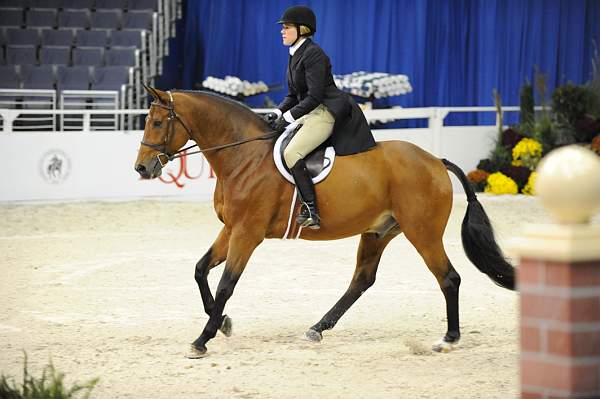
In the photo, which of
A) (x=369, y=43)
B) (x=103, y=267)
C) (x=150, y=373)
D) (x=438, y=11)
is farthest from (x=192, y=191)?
(x=150, y=373)

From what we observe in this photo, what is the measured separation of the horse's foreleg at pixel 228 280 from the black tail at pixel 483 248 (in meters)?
1.41

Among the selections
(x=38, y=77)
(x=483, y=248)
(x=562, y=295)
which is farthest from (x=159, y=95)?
(x=38, y=77)

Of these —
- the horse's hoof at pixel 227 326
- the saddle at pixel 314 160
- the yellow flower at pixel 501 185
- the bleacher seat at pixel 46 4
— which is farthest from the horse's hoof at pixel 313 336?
the bleacher seat at pixel 46 4

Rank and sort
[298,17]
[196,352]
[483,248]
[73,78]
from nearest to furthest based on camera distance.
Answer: [196,352]
[298,17]
[483,248]
[73,78]

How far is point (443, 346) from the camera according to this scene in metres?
6.38

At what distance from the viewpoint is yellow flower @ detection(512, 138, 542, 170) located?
15406 millimetres

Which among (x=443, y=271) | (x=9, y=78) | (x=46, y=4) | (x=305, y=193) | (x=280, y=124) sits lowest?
(x=443, y=271)

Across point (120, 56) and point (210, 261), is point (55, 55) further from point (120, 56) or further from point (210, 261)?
point (210, 261)

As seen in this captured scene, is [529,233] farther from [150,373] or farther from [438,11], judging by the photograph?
[438,11]

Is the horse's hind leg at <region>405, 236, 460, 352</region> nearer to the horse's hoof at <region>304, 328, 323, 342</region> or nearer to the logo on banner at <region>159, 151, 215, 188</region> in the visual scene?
the horse's hoof at <region>304, 328, 323, 342</region>

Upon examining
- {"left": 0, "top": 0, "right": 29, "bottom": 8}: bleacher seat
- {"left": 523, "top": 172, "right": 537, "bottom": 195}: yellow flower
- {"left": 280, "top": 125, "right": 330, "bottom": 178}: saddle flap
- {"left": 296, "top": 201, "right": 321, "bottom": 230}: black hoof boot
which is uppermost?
{"left": 0, "top": 0, "right": 29, "bottom": 8}: bleacher seat

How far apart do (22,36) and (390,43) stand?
656 cm

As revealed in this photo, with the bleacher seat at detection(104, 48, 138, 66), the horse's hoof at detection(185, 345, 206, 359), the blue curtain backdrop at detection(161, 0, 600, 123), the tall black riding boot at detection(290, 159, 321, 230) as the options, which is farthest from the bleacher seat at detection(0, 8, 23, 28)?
the horse's hoof at detection(185, 345, 206, 359)

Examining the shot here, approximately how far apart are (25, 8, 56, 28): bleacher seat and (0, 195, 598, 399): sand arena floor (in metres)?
7.00
